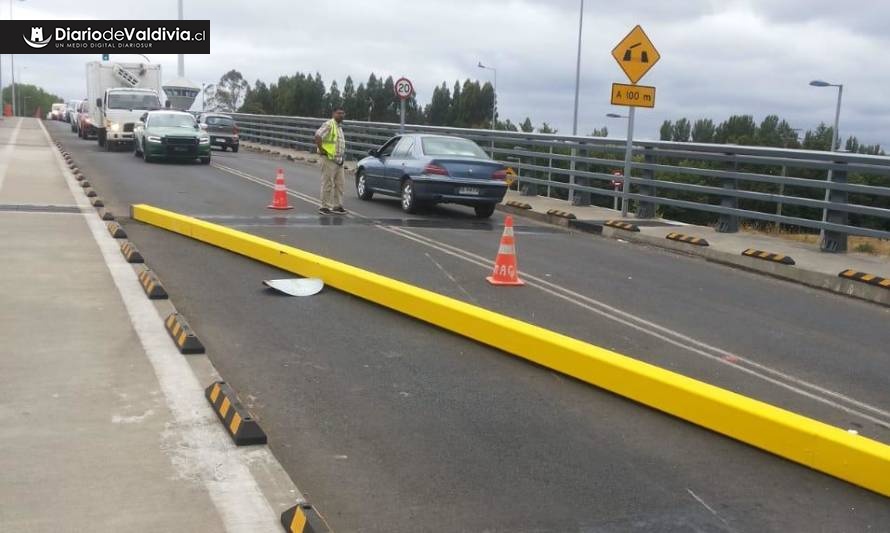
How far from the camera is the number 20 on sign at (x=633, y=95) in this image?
16422 millimetres

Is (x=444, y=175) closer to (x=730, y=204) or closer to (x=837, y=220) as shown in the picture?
(x=730, y=204)

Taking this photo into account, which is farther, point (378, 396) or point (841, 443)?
point (378, 396)

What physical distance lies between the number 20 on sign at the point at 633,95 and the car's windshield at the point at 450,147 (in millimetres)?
2537

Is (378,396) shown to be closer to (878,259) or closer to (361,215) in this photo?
(878,259)

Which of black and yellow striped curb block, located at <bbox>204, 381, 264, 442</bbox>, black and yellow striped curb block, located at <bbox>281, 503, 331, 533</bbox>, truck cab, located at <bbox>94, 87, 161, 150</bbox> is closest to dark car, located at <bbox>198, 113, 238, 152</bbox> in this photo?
truck cab, located at <bbox>94, 87, 161, 150</bbox>

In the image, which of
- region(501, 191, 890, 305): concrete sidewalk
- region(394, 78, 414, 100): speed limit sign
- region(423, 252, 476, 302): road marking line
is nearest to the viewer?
region(423, 252, 476, 302): road marking line

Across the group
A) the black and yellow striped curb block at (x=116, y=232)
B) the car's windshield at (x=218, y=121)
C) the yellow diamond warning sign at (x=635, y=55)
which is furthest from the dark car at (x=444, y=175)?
the car's windshield at (x=218, y=121)

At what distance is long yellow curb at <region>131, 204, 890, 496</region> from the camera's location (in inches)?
189

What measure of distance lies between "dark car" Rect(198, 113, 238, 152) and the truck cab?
10.2ft

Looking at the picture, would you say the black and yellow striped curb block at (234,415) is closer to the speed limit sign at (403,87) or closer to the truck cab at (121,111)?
the speed limit sign at (403,87)

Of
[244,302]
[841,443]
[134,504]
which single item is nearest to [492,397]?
[841,443]

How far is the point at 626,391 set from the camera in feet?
19.7

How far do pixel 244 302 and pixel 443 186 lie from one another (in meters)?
8.06
